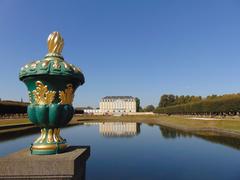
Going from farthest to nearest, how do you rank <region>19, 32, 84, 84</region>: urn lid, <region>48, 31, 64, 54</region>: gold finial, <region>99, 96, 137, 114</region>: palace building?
1. <region>99, 96, 137, 114</region>: palace building
2. <region>48, 31, 64, 54</region>: gold finial
3. <region>19, 32, 84, 84</region>: urn lid

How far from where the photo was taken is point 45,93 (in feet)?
15.6

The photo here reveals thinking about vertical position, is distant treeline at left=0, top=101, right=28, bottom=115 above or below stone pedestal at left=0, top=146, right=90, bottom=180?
above

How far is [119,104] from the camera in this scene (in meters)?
150

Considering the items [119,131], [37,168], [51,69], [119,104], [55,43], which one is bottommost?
[119,131]

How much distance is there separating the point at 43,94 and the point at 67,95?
47 cm

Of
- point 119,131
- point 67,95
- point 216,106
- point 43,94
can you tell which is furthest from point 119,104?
point 43,94

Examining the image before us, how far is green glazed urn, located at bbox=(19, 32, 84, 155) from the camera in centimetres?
466

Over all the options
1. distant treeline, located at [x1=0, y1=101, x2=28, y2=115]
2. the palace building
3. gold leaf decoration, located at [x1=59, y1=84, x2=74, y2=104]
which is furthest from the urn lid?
the palace building

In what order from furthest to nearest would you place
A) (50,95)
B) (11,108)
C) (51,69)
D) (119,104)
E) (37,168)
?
(119,104) → (11,108) → (50,95) → (51,69) → (37,168)

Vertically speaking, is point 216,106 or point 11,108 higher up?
point 216,106

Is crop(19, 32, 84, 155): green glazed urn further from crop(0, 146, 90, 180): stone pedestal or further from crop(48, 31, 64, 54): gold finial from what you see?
crop(0, 146, 90, 180): stone pedestal

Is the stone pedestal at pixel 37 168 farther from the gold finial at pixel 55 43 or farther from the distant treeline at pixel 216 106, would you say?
the distant treeline at pixel 216 106

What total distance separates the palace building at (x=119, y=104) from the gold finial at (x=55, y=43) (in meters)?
143

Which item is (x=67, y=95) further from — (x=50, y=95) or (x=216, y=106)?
(x=216, y=106)
